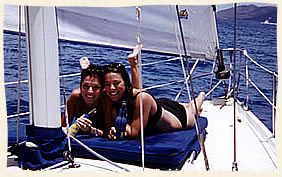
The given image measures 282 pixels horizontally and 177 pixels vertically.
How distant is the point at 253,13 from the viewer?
1.71 metres

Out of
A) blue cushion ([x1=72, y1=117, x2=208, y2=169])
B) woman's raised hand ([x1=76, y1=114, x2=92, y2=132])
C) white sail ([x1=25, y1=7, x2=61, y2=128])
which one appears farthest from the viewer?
woman's raised hand ([x1=76, y1=114, x2=92, y2=132])

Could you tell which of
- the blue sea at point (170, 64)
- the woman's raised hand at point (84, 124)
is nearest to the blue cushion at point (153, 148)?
the woman's raised hand at point (84, 124)

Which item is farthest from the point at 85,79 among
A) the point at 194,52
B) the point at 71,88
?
the point at 194,52

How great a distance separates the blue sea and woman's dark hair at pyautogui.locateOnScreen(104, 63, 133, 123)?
2 cm

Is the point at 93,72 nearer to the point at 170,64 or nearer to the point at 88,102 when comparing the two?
the point at 88,102

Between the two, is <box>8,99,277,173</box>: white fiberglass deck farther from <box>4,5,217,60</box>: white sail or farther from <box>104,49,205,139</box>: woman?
<box>4,5,217,60</box>: white sail

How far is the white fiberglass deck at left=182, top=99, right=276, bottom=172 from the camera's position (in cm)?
155

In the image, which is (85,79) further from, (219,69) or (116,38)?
(219,69)

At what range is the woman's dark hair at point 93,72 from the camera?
156cm

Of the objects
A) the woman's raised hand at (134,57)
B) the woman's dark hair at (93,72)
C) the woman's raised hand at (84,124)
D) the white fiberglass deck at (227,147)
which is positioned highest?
the woman's raised hand at (134,57)

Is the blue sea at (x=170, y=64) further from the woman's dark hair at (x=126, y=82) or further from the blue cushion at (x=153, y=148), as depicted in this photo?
the blue cushion at (x=153, y=148)

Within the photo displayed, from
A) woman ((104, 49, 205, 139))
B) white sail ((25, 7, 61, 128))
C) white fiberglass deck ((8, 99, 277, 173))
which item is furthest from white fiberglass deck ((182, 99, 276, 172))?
white sail ((25, 7, 61, 128))

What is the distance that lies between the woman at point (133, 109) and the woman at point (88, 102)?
0.03m

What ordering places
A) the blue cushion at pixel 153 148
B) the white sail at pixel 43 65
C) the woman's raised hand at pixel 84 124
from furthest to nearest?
1. the woman's raised hand at pixel 84 124
2. the blue cushion at pixel 153 148
3. the white sail at pixel 43 65
